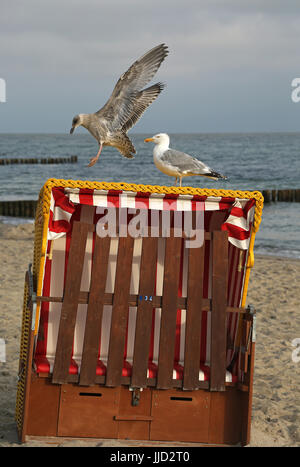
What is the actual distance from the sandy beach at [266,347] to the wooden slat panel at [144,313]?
21.9 inches

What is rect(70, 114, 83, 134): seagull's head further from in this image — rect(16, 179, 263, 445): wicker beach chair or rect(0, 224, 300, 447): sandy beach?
rect(0, 224, 300, 447): sandy beach

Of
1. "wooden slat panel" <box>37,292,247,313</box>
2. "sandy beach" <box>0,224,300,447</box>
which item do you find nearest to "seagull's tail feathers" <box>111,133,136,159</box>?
"wooden slat panel" <box>37,292,247,313</box>

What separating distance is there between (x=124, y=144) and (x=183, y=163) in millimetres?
475

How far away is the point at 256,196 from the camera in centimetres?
394

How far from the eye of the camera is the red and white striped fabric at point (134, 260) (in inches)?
153

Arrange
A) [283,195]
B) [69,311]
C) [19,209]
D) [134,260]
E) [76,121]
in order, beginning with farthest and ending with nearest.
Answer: [283,195] → [19,209] → [134,260] → [69,311] → [76,121]

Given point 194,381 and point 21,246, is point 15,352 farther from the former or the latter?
point 21,246

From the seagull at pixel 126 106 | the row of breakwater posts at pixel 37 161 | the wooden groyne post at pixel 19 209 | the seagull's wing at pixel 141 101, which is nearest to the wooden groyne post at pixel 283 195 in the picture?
the wooden groyne post at pixel 19 209

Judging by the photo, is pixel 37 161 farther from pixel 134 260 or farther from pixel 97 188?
pixel 97 188

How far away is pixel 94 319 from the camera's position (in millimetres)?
3930

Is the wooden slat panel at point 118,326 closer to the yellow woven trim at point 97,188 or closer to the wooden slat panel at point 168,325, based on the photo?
the wooden slat panel at point 168,325

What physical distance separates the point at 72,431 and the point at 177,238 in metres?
1.45

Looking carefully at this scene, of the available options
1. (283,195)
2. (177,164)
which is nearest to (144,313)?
(177,164)
